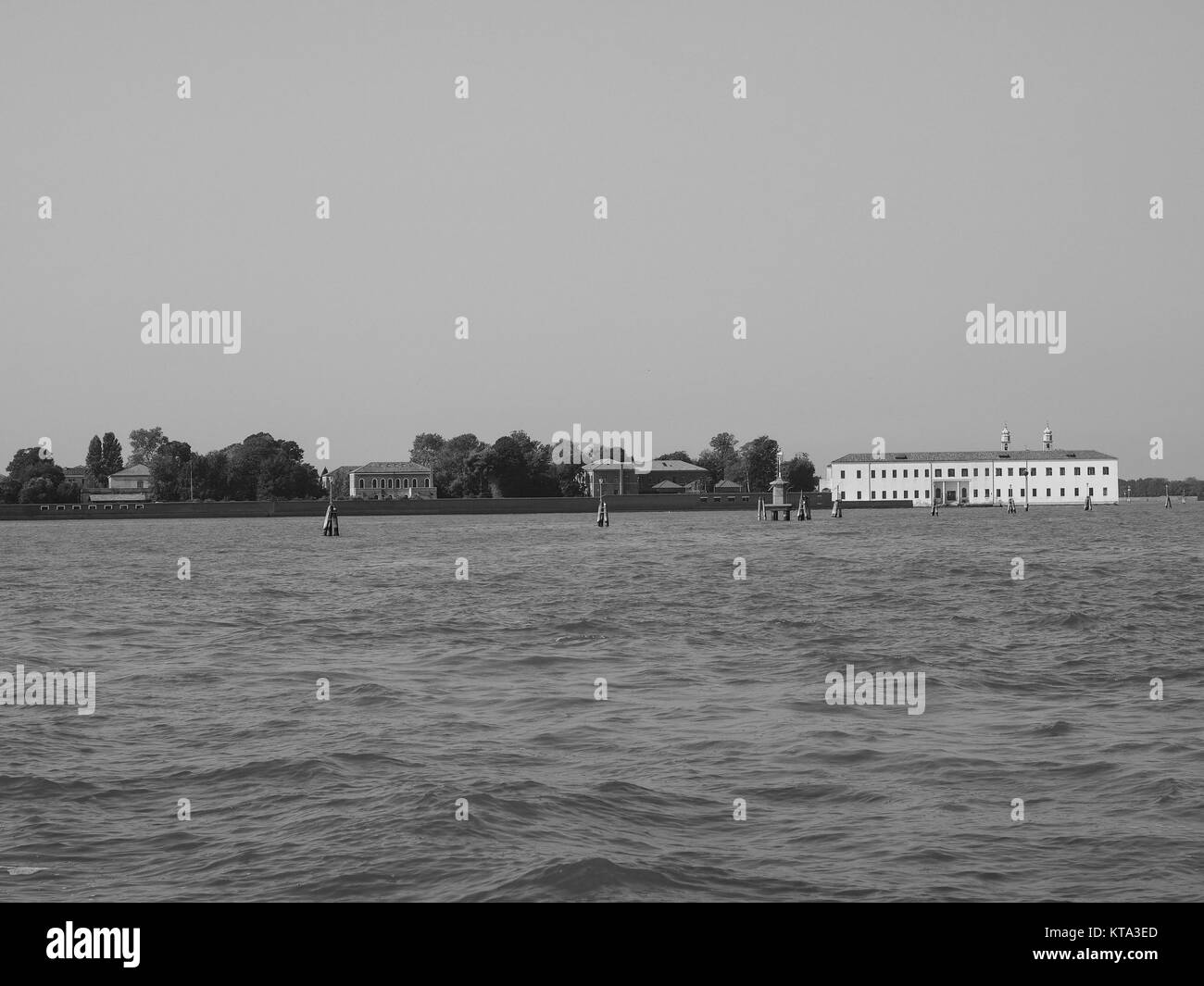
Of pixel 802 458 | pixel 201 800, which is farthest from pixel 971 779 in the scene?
pixel 802 458

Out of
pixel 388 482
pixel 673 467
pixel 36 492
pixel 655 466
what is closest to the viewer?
pixel 36 492

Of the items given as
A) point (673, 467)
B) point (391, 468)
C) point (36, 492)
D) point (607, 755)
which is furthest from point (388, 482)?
point (607, 755)

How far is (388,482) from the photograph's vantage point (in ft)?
471

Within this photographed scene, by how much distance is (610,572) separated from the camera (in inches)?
1398

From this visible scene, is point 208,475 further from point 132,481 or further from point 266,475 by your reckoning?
point 132,481

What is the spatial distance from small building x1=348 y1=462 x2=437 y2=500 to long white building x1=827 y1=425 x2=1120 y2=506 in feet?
144

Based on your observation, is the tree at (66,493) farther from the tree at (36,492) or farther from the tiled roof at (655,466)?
the tiled roof at (655,466)

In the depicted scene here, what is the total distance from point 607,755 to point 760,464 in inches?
5510

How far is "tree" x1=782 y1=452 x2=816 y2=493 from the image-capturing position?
477 feet

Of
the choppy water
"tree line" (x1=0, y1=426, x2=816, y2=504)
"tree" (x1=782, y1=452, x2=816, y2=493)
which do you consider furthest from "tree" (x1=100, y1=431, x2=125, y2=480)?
the choppy water

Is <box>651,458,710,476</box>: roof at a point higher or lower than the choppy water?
higher

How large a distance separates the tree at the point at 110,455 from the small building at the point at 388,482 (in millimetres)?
32668

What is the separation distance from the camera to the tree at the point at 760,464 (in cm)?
14775

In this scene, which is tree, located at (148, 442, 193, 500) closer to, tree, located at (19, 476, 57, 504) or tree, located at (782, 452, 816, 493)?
tree, located at (19, 476, 57, 504)
